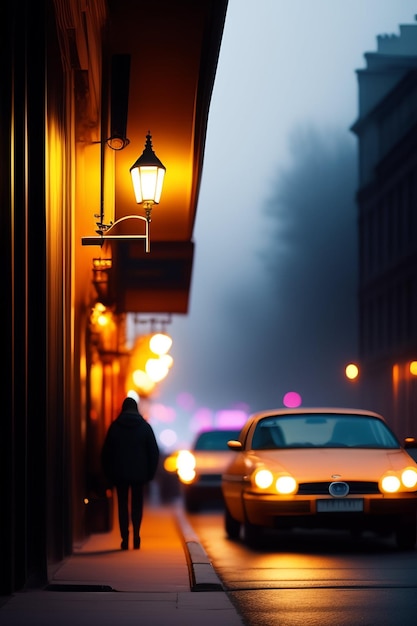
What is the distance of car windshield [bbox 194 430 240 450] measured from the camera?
2759 centimetres

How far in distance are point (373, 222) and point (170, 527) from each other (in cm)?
5123

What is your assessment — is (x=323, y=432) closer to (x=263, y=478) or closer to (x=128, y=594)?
(x=263, y=478)

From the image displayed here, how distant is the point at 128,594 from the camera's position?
9969 mm

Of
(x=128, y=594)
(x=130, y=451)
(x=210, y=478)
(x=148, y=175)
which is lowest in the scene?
(x=210, y=478)

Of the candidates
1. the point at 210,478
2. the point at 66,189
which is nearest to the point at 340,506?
the point at 66,189

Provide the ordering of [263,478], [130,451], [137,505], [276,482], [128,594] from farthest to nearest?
[130,451]
[137,505]
[263,478]
[276,482]
[128,594]

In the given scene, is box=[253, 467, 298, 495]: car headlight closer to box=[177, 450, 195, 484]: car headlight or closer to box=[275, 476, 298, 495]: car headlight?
box=[275, 476, 298, 495]: car headlight

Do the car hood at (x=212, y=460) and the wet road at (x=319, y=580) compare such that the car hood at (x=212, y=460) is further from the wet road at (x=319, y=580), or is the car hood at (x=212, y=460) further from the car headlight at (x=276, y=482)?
the car headlight at (x=276, y=482)

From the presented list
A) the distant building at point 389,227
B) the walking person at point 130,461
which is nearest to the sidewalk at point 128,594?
the walking person at point 130,461

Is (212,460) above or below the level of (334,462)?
below

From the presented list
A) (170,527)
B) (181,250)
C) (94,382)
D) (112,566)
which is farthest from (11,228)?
(181,250)

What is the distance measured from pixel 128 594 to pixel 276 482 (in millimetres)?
4486

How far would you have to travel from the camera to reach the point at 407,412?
61406mm

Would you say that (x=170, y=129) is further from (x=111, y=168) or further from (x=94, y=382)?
(x=94, y=382)
